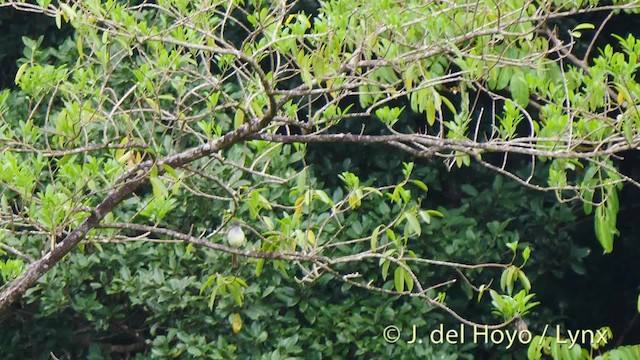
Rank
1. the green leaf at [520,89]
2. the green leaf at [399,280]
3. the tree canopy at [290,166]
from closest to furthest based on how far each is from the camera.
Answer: the tree canopy at [290,166] → the green leaf at [399,280] → the green leaf at [520,89]

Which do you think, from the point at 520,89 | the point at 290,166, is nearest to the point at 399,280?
the point at 520,89

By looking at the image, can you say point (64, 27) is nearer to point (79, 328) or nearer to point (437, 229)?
point (79, 328)

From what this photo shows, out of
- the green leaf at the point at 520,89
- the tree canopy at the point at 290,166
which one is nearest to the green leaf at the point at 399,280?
the tree canopy at the point at 290,166

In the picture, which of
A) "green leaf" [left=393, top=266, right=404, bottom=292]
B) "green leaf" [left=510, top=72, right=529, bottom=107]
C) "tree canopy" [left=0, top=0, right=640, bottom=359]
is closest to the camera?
"tree canopy" [left=0, top=0, right=640, bottom=359]

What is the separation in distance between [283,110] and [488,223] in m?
1.51

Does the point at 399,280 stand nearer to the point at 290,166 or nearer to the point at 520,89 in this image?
the point at 520,89

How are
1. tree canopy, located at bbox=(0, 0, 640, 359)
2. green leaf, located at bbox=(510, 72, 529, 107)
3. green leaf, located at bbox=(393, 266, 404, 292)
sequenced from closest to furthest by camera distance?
tree canopy, located at bbox=(0, 0, 640, 359)
green leaf, located at bbox=(393, 266, 404, 292)
green leaf, located at bbox=(510, 72, 529, 107)

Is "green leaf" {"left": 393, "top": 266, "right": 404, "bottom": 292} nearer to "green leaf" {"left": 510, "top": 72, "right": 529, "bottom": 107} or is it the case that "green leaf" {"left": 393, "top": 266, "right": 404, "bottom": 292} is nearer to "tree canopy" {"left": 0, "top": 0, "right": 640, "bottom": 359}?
"tree canopy" {"left": 0, "top": 0, "right": 640, "bottom": 359}

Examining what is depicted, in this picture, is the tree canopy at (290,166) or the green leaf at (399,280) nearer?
the tree canopy at (290,166)

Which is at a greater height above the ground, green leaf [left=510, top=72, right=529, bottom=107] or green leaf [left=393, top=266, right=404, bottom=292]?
green leaf [left=510, top=72, right=529, bottom=107]

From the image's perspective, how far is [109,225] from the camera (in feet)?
11.1

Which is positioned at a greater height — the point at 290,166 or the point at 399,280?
the point at 399,280

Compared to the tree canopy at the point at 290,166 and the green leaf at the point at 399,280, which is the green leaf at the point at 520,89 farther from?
the green leaf at the point at 399,280

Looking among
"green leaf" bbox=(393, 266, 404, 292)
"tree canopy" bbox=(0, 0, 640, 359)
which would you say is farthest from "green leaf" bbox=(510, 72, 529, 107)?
"green leaf" bbox=(393, 266, 404, 292)
